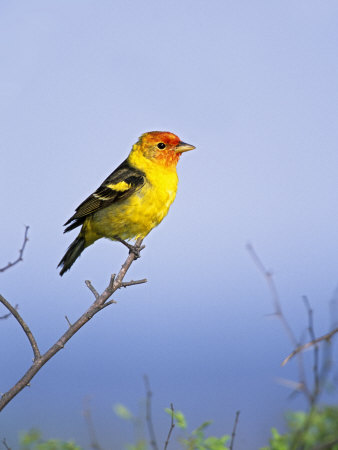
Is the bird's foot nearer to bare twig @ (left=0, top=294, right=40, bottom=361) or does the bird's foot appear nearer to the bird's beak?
the bird's beak

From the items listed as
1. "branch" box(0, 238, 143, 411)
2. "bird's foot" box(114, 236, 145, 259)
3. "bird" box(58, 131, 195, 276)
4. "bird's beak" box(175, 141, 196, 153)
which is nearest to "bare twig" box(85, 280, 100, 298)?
"branch" box(0, 238, 143, 411)

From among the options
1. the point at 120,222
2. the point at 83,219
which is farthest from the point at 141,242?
the point at 83,219

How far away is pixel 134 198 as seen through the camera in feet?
20.6

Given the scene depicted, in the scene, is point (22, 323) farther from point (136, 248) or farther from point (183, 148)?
point (183, 148)

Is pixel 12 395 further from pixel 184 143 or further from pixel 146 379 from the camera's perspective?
pixel 184 143

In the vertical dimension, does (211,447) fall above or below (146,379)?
below

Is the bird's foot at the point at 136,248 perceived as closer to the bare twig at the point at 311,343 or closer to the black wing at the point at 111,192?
the black wing at the point at 111,192

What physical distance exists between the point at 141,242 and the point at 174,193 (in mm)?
698

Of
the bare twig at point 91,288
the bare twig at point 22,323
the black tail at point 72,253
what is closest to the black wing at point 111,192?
the black tail at point 72,253

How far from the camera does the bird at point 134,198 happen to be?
6.29 metres

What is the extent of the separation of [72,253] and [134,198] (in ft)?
3.68

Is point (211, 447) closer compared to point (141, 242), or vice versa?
point (211, 447)

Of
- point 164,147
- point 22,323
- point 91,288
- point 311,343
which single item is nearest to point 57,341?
point 22,323

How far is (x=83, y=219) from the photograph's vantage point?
6.73 m
